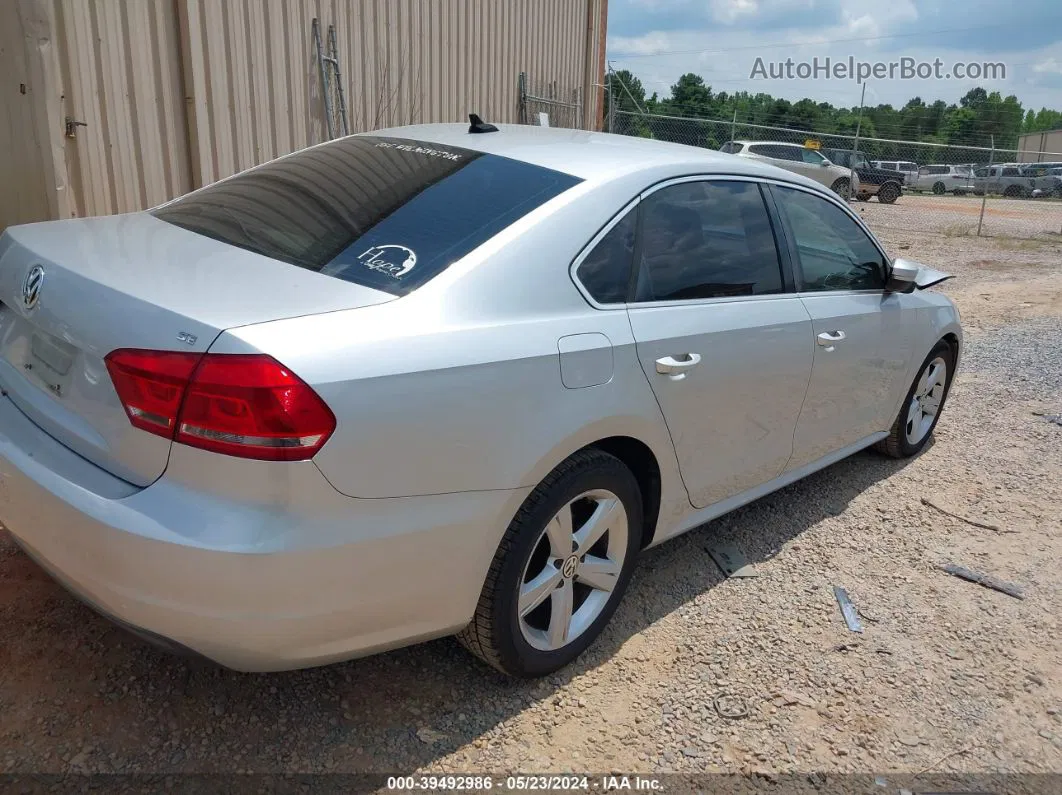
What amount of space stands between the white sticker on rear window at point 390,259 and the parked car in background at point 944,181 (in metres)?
33.4

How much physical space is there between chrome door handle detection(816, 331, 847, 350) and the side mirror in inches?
26.5

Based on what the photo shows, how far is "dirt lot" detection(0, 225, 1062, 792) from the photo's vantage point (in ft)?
7.95

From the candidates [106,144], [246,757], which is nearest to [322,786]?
[246,757]

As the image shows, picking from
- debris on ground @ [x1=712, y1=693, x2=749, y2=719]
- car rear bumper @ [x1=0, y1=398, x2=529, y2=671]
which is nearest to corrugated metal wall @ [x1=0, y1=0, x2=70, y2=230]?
car rear bumper @ [x1=0, y1=398, x2=529, y2=671]

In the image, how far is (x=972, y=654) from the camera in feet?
10.4

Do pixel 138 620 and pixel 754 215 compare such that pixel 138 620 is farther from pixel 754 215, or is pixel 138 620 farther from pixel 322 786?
pixel 754 215

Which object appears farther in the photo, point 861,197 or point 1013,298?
point 861,197

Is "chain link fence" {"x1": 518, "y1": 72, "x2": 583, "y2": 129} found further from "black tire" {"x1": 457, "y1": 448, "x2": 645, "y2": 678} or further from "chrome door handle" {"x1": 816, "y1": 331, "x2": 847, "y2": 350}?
"black tire" {"x1": 457, "y1": 448, "x2": 645, "y2": 678}

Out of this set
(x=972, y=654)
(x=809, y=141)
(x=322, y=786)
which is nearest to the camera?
(x=322, y=786)

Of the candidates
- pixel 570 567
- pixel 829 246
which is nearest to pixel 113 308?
pixel 570 567

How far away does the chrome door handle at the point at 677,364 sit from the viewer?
2787 millimetres

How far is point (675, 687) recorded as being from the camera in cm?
283

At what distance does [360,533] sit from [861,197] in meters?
26.9

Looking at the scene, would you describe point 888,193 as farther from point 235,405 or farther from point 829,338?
point 235,405
